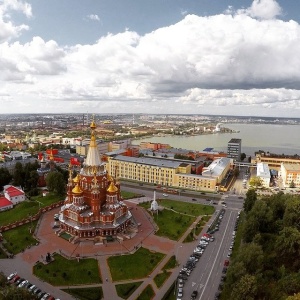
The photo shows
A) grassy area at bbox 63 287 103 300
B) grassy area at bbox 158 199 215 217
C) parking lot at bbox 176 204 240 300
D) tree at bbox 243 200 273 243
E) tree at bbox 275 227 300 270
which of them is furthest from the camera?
grassy area at bbox 158 199 215 217

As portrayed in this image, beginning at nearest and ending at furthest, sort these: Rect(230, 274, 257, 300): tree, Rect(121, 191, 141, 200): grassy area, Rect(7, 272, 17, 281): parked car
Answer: Rect(230, 274, 257, 300): tree, Rect(7, 272, 17, 281): parked car, Rect(121, 191, 141, 200): grassy area

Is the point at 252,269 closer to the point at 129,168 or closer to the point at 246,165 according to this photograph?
the point at 129,168

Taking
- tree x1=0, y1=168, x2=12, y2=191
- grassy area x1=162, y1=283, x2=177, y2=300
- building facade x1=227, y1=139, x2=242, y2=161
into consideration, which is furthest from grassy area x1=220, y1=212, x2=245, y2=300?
tree x1=0, y1=168, x2=12, y2=191

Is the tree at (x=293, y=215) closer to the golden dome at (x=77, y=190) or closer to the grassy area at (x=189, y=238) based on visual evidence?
the grassy area at (x=189, y=238)

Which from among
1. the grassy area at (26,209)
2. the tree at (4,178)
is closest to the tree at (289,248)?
the grassy area at (26,209)

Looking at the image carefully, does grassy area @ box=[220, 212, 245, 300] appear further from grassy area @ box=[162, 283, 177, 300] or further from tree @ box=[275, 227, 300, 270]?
tree @ box=[275, 227, 300, 270]

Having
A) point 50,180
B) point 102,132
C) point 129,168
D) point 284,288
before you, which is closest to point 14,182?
point 50,180

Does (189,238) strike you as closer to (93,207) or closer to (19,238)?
(93,207)
